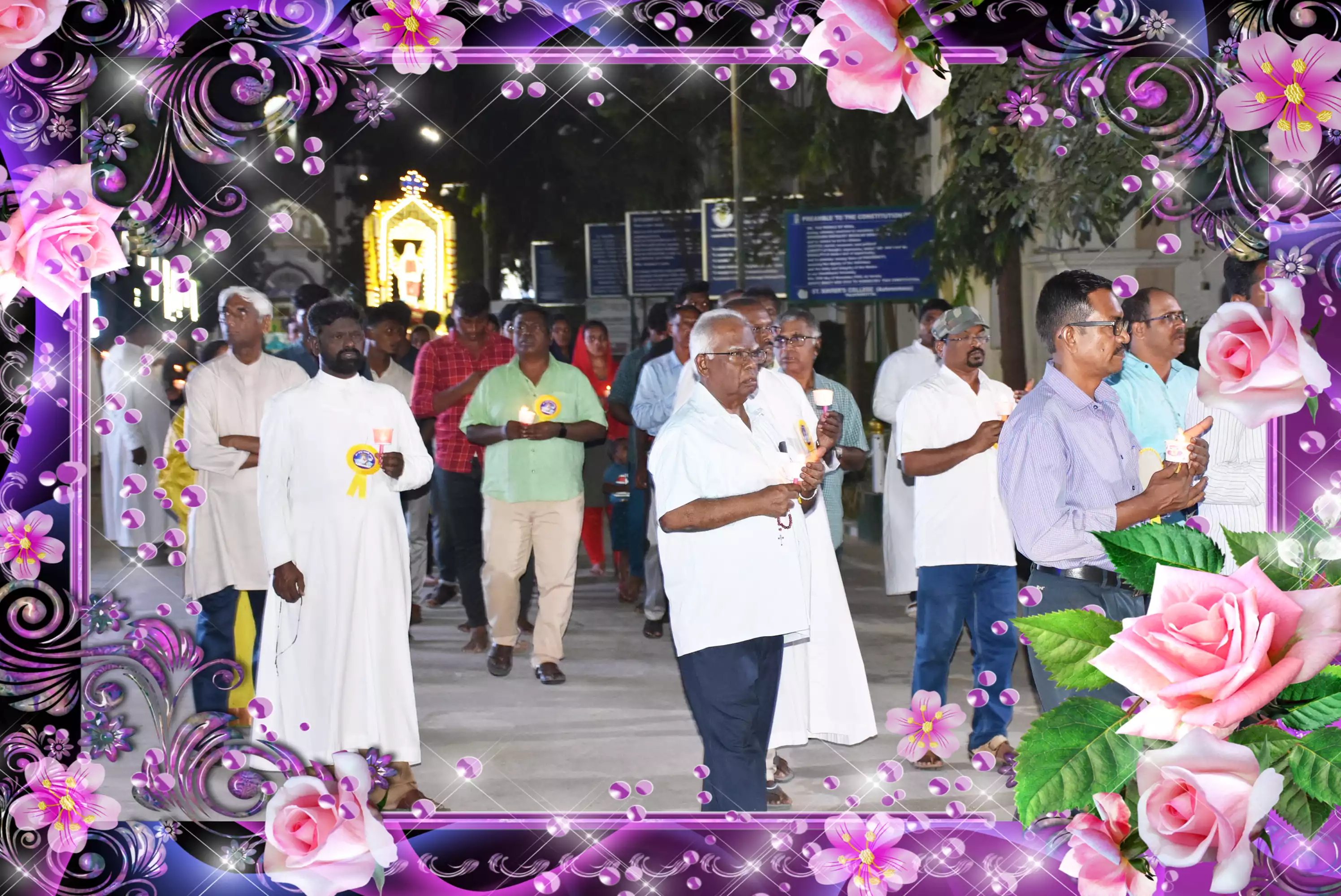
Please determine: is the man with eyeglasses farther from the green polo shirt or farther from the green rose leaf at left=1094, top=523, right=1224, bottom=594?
the green rose leaf at left=1094, top=523, right=1224, bottom=594

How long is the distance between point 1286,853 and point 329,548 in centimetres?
276

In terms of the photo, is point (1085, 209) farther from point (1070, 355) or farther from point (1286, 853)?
point (1286, 853)

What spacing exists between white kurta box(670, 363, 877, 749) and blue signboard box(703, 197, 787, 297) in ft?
0.97

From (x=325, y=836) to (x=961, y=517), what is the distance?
7.03 feet

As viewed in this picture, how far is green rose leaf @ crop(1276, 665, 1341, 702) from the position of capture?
1.41 metres

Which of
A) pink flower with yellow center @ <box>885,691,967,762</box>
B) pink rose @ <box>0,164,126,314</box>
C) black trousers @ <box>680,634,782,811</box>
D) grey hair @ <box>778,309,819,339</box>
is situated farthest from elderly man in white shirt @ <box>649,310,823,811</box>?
pink rose @ <box>0,164,126,314</box>

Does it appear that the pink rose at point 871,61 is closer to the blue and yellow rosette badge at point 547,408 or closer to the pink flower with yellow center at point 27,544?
the blue and yellow rosette badge at point 547,408

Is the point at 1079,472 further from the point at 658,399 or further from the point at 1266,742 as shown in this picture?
the point at 1266,742

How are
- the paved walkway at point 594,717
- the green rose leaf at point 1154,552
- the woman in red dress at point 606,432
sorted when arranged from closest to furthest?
the green rose leaf at point 1154,552
the paved walkway at point 594,717
the woman in red dress at point 606,432

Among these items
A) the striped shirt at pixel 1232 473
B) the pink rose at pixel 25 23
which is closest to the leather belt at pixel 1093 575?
the striped shirt at pixel 1232 473

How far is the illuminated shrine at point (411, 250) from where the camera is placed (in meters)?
3.87

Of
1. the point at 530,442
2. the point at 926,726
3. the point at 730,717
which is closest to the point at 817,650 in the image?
the point at 926,726

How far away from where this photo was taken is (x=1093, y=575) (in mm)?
3219

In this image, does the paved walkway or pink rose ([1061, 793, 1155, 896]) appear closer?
pink rose ([1061, 793, 1155, 896])
